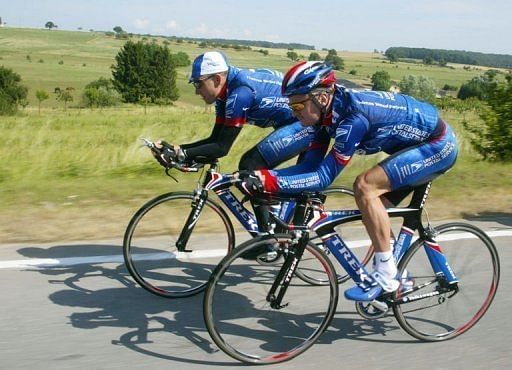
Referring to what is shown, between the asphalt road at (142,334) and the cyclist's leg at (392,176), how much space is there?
0.41 m

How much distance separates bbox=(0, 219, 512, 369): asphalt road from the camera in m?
3.57

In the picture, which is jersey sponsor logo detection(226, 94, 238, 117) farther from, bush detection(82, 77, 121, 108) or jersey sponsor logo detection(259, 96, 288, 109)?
bush detection(82, 77, 121, 108)

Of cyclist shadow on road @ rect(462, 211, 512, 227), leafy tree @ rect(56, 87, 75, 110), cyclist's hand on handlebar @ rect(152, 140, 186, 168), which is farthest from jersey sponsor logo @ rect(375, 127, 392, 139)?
leafy tree @ rect(56, 87, 75, 110)

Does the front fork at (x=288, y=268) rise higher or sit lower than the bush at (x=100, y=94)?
higher

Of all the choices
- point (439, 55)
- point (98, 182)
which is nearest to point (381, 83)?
point (98, 182)

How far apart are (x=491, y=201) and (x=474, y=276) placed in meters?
3.76

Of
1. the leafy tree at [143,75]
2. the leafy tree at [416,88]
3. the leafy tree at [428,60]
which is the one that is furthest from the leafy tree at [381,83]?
the leafy tree at [143,75]

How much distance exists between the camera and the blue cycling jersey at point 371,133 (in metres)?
3.55

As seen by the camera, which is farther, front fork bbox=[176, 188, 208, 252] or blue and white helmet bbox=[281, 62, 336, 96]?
front fork bbox=[176, 188, 208, 252]

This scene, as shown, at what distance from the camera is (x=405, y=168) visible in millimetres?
3754

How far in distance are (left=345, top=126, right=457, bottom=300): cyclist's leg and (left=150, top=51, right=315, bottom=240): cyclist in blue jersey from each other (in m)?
1.34

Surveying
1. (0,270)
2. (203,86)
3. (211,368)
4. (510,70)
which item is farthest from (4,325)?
(510,70)

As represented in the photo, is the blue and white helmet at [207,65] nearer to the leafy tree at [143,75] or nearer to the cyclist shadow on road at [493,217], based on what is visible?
the cyclist shadow on road at [493,217]

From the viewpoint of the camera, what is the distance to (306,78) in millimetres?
3512
